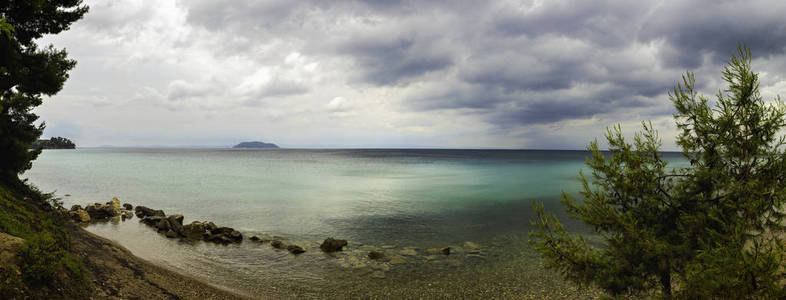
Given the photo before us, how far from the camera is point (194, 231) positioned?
2316 cm

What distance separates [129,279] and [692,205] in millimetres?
17894

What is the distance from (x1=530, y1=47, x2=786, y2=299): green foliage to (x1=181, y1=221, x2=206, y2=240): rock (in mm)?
22391

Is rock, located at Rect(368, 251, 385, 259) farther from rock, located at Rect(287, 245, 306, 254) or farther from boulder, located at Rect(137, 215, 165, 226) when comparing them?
boulder, located at Rect(137, 215, 165, 226)

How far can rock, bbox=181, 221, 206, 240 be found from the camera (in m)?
22.5

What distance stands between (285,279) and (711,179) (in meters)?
16.3

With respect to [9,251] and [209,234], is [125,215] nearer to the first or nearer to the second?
[209,234]

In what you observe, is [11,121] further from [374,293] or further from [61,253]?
[374,293]

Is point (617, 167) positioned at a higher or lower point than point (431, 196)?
higher

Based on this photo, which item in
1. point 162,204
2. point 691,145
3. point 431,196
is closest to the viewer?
point 691,145

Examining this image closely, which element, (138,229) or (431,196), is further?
(431,196)

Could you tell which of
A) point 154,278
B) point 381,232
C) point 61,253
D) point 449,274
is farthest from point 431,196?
point 61,253

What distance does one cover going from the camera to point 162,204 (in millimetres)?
38469

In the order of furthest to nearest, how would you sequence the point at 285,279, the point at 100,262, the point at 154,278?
the point at 285,279 → the point at 154,278 → the point at 100,262

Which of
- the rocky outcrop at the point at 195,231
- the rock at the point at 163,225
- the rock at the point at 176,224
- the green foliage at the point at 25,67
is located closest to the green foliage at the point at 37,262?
the green foliage at the point at 25,67
